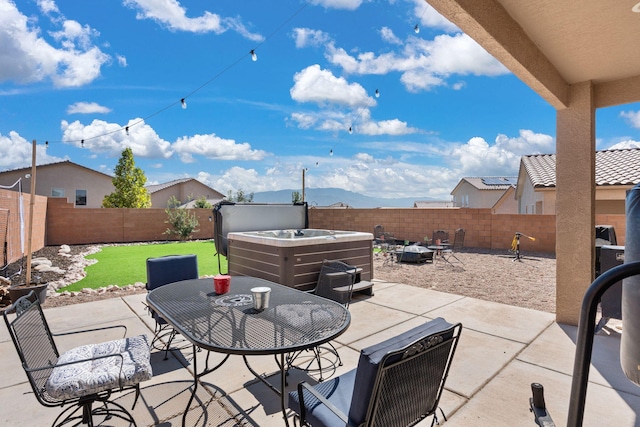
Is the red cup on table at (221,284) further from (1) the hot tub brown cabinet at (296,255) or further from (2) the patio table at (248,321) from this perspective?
(1) the hot tub brown cabinet at (296,255)

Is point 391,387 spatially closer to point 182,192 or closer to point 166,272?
point 166,272

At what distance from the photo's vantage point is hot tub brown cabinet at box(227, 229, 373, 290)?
445 centimetres

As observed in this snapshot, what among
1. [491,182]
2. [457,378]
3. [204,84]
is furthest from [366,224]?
[491,182]

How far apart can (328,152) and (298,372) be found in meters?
10.9

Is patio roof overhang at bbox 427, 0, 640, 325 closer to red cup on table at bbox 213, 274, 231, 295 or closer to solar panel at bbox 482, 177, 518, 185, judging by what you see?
red cup on table at bbox 213, 274, 231, 295

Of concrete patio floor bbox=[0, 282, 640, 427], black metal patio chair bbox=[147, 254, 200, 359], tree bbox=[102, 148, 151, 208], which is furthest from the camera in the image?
tree bbox=[102, 148, 151, 208]

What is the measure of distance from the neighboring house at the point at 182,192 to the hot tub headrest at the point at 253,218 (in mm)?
24315

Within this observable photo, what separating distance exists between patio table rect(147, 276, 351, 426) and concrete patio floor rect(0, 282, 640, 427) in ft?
0.81

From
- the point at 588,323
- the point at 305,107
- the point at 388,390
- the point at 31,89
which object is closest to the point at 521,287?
the point at 388,390

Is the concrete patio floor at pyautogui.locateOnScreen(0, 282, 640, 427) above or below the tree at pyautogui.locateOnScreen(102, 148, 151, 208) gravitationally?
below

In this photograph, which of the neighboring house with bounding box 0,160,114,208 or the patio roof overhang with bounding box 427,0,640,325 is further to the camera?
the neighboring house with bounding box 0,160,114,208

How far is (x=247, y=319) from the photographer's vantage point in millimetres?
2039

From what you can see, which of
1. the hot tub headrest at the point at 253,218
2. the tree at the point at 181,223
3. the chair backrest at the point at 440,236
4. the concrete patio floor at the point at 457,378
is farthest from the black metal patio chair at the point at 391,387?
the tree at the point at 181,223

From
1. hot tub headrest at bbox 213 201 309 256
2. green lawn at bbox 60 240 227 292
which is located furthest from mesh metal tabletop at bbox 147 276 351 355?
green lawn at bbox 60 240 227 292
